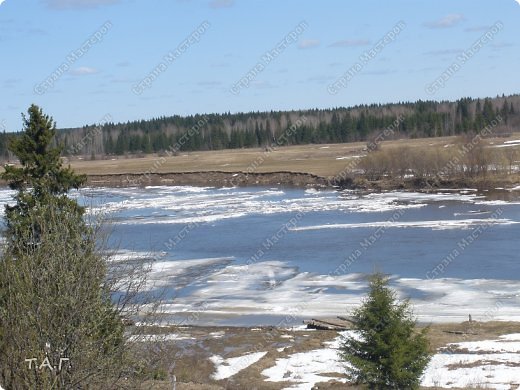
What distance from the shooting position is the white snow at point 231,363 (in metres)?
19.3

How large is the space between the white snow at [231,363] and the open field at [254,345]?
0.03 m

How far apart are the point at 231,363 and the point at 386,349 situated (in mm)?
7143

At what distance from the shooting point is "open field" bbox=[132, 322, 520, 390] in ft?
61.0

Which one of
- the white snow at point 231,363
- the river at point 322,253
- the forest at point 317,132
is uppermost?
the forest at point 317,132

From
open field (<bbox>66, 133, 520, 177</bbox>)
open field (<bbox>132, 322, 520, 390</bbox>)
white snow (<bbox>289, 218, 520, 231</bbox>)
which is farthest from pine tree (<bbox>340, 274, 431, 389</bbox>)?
open field (<bbox>66, 133, 520, 177</bbox>)

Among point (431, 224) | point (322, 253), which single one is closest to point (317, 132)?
point (431, 224)

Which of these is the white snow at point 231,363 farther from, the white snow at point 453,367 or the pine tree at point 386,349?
the pine tree at point 386,349

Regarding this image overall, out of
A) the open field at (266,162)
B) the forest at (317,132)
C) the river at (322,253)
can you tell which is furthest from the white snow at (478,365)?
the forest at (317,132)

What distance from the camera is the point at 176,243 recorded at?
38906 millimetres

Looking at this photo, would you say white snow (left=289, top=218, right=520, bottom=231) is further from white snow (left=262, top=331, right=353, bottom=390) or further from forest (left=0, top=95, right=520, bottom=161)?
forest (left=0, top=95, right=520, bottom=161)

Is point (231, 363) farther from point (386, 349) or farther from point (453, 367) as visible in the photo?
point (386, 349)

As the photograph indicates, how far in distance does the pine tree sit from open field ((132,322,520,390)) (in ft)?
11.8

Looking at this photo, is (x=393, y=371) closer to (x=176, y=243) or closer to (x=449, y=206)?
(x=176, y=243)

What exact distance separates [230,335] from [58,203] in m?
9.38
